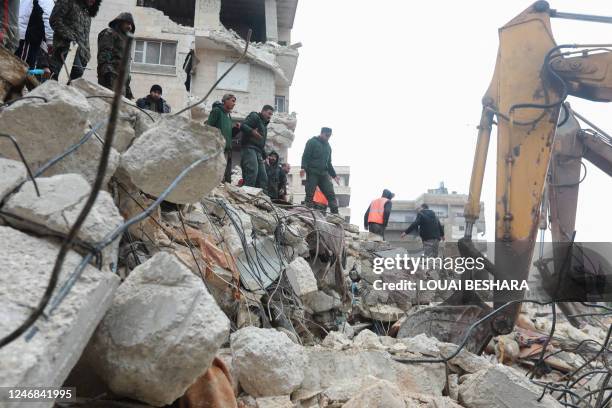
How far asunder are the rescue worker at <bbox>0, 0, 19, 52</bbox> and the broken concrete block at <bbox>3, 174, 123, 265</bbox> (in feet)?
9.53

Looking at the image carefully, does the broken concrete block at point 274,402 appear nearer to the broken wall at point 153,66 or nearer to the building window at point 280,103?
the broken wall at point 153,66

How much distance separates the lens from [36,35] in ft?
15.8

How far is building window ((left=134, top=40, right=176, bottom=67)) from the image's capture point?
16766 millimetres

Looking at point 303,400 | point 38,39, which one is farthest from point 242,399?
point 38,39

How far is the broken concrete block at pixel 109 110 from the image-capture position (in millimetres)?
2502

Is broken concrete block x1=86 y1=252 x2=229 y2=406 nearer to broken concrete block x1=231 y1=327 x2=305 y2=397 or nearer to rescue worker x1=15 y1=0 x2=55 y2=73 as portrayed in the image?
broken concrete block x1=231 y1=327 x2=305 y2=397

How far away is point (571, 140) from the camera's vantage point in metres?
5.58

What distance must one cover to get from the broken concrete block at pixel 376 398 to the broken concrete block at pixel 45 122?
1547 mm

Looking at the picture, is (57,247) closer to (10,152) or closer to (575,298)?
(10,152)

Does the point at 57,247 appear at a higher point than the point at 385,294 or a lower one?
higher

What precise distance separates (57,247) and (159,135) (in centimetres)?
71

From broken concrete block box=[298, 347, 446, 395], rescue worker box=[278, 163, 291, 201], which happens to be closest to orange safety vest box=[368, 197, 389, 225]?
rescue worker box=[278, 163, 291, 201]

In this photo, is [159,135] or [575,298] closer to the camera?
[159,135]

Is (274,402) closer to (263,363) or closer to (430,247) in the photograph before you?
(263,363)
